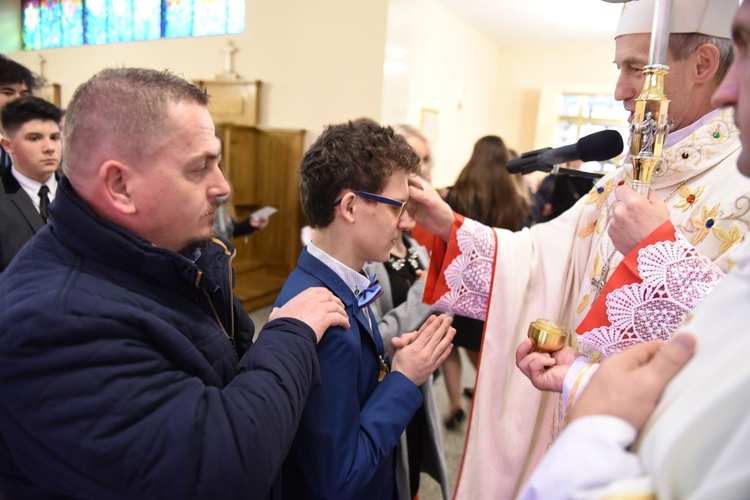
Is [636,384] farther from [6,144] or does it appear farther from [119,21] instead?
[119,21]

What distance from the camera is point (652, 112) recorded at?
1151mm

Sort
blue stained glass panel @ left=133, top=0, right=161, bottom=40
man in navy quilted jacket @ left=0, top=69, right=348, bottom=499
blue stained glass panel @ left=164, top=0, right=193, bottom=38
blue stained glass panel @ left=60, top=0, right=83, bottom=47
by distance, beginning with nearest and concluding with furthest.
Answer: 1. man in navy quilted jacket @ left=0, top=69, right=348, bottom=499
2. blue stained glass panel @ left=164, top=0, right=193, bottom=38
3. blue stained glass panel @ left=133, top=0, right=161, bottom=40
4. blue stained glass panel @ left=60, top=0, right=83, bottom=47

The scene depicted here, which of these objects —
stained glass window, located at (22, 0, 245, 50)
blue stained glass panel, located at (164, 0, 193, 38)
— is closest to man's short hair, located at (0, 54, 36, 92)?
stained glass window, located at (22, 0, 245, 50)

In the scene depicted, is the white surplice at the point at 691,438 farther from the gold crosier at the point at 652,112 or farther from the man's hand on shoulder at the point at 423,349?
the man's hand on shoulder at the point at 423,349

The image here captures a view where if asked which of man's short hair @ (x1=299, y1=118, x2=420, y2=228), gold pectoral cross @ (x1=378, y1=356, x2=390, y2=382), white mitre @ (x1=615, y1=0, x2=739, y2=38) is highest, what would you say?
white mitre @ (x1=615, y1=0, x2=739, y2=38)

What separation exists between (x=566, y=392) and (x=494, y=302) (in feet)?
1.94

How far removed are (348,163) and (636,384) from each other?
0.92 m

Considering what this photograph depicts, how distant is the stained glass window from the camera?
6.86 m

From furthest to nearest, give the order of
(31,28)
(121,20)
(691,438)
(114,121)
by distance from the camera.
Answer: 1. (31,28)
2. (121,20)
3. (114,121)
4. (691,438)

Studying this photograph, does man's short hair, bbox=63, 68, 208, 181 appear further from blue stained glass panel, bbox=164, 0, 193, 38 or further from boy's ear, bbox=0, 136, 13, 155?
blue stained glass panel, bbox=164, 0, 193, 38

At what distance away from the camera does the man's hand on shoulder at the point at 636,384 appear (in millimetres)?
605

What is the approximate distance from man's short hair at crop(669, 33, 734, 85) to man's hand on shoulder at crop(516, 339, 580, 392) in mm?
839

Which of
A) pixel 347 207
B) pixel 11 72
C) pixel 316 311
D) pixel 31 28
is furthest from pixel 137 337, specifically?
pixel 31 28

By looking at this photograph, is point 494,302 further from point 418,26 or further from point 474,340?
point 418,26
